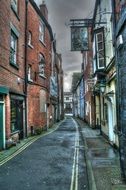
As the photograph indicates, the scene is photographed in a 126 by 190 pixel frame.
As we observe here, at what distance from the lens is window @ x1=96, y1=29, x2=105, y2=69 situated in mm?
19681

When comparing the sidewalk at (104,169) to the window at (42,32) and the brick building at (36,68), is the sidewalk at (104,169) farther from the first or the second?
the window at (42,32)

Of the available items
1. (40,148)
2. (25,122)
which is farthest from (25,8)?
(40,148)

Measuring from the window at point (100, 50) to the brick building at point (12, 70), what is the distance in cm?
487

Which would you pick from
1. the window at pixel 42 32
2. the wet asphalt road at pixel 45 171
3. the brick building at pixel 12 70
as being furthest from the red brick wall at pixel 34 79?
the wet asphalt road at pixel 45 171

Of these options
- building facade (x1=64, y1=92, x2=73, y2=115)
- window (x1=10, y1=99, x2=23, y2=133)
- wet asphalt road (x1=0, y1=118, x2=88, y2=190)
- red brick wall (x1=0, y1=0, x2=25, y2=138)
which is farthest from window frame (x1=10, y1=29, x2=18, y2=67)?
building facade (x1=64, y1=92, x2=73, y2=115)

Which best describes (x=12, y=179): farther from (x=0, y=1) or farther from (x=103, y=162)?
(x=0, y=1)

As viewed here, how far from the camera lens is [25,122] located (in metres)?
20.9

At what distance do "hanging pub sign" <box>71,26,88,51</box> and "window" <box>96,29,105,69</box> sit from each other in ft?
2.54

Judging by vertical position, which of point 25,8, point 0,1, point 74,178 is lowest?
point 74,178

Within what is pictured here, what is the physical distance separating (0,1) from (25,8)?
22.2 ft

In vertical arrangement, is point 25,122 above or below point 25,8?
below

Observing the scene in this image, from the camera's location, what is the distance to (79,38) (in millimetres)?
20219

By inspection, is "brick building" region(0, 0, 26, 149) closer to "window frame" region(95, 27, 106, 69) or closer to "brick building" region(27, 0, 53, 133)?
"brick building" region(27, 0, 53, 133)

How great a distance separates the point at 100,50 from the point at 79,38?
5.07ft
